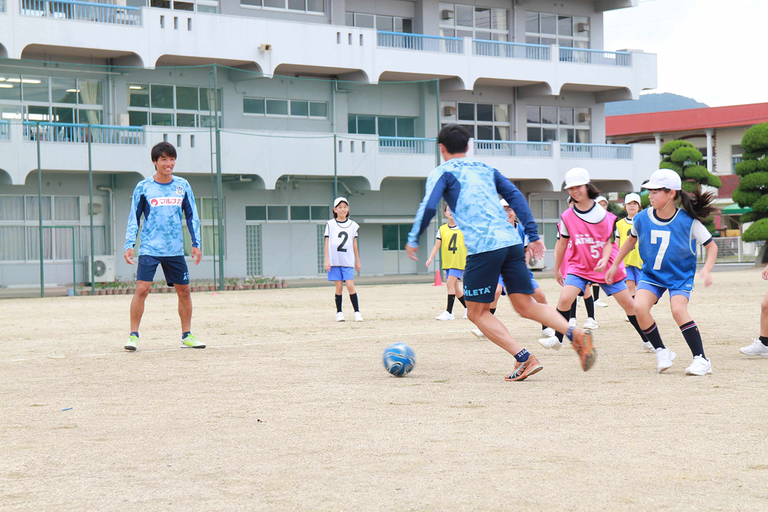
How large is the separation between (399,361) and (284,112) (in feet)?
88.0

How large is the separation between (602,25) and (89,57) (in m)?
23.4

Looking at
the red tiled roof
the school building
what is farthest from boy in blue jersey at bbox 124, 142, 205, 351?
the red tiled roof

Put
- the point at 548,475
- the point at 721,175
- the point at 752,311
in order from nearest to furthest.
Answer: the point at 548,475 < the point at 752,311 < the point at 721,175

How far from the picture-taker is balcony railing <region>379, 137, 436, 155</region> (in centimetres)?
3328

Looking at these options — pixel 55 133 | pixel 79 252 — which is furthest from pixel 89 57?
pixel 79 252

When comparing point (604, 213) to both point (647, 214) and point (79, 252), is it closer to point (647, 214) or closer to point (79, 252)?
point (647, 214)

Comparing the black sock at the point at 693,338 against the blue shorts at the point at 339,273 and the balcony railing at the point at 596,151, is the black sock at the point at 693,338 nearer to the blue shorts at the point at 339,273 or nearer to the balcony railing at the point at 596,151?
the blue shorts at the point at 339,273

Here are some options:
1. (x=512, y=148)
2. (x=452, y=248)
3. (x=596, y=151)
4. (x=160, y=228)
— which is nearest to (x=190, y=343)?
(x=160, y=228)

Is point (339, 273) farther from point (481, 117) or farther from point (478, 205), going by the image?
point (481, 117)

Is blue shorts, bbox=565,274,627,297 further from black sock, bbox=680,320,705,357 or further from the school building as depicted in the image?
the school building

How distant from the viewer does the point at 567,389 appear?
254 inches

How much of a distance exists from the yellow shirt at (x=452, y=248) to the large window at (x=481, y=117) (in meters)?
24.5

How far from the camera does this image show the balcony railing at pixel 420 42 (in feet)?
113

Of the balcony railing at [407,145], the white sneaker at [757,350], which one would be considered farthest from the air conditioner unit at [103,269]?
the white sneaker at [757,350]
